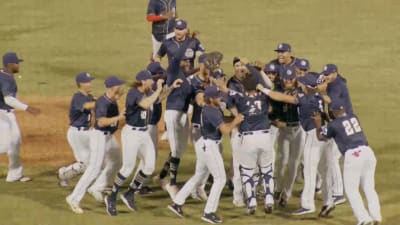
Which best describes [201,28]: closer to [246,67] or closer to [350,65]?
[350,65]

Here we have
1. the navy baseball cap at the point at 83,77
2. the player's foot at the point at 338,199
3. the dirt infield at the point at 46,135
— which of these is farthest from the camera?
the dirt infield at the point at 46,135

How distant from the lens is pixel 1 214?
50.4 feet

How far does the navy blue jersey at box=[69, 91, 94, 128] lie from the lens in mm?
15969

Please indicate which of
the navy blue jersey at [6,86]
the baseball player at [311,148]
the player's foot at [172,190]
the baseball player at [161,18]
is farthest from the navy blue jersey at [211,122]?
the baseball player at [161,18]

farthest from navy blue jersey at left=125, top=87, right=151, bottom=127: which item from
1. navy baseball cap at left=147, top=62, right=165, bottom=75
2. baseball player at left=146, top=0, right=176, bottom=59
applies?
baseball player at left=146, top=0, right=176, bottom=59

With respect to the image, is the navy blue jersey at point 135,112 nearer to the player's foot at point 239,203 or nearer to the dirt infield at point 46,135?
the player's foot at point 239,203

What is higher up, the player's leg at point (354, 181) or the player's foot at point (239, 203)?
the player's leg at point (354, 181)

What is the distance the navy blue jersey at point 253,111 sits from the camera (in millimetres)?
15094

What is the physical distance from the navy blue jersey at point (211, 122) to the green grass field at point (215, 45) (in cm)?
127

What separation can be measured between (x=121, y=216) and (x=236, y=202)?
1.66m

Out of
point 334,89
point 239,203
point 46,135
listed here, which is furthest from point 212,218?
point 46,135

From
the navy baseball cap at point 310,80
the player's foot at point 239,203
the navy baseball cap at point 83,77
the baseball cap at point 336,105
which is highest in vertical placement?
the navy baseball cap at point 310,80

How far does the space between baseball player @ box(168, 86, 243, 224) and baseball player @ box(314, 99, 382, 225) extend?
1271mm

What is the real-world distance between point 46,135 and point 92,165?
13.4 ft
